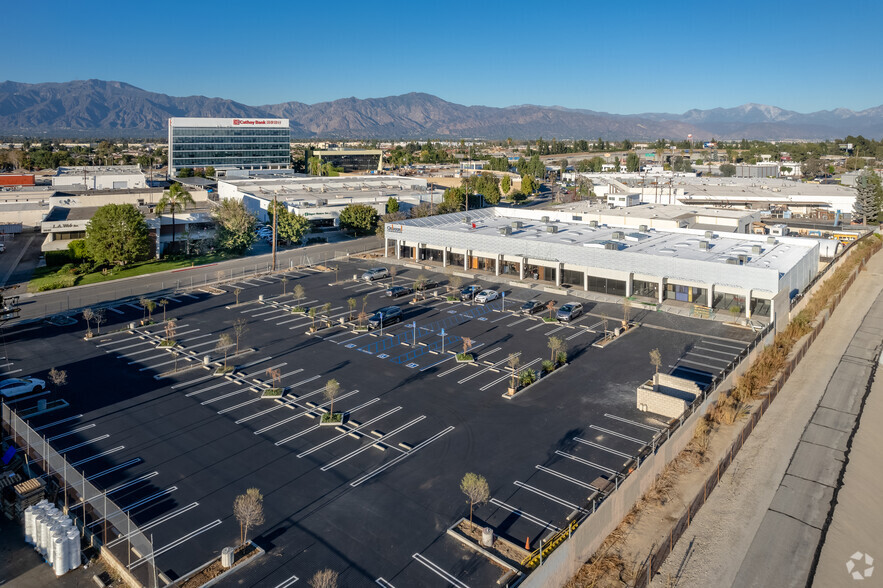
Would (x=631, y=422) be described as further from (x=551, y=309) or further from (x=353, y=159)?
(x=353, y=159)

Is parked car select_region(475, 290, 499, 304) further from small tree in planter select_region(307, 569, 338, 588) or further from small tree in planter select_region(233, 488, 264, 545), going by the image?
small tree in planter select_region(307, 569, 338, 588)

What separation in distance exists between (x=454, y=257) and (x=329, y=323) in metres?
18.5

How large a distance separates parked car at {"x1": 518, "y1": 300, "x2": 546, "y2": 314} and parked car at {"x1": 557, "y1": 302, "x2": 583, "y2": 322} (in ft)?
5.61

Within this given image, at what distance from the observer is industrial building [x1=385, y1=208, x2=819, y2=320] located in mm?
37344

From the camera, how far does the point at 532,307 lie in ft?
127

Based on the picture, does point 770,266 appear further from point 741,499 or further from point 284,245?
point 284,245

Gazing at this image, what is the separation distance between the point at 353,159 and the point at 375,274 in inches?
4560

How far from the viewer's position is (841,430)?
23.7m

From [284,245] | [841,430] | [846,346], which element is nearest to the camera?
[841,430]

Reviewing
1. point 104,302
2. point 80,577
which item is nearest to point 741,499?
point 80,577

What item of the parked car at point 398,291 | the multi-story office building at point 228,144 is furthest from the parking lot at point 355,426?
the multi-story office building at point 228,144

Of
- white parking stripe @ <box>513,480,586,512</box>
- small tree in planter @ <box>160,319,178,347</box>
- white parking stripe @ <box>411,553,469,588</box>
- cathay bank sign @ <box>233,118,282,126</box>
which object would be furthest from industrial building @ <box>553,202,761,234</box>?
cathay bank sign @ <box>233,118,282,126</box>

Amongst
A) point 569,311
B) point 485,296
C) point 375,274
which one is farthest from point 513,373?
point 375,274

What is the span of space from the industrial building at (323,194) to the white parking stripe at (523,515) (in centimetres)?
5516
